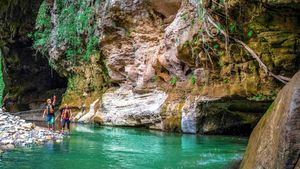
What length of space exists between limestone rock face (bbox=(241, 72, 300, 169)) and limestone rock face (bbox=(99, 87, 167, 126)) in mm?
12435

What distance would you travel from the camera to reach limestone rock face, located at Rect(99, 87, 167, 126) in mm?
19094

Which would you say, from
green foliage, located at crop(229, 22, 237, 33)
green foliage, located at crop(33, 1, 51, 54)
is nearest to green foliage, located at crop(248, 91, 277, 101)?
green foliage, located at crop(229, 22, 237, 33)

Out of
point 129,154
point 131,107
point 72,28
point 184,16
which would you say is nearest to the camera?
point 129,154

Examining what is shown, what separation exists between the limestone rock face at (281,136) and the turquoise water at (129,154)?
324 centimetres

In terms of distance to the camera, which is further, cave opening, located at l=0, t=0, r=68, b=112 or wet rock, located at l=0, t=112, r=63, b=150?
cave opening, located at l=0, t=0, r=68, b=112

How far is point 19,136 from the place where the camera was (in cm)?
1344

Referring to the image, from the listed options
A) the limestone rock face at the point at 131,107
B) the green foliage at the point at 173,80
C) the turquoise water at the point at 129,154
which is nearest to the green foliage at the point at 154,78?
the limestone rock face at the point at 131,107

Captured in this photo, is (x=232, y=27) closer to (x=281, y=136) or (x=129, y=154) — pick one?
(x=129, y=154)

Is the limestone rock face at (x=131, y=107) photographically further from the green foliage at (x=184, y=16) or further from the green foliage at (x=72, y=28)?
the green foliage at (x=184, y=16)

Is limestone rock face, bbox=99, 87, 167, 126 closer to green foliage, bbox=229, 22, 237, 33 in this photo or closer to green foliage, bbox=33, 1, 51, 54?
A: green foliage, bbox=229, 22, 237, 33

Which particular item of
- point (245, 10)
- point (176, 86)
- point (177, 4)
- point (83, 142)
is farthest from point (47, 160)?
point (177, 4)

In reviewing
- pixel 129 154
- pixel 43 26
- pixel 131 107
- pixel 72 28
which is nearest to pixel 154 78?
pixel 131 107

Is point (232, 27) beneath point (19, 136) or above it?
Result: above

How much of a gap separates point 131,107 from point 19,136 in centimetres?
785
